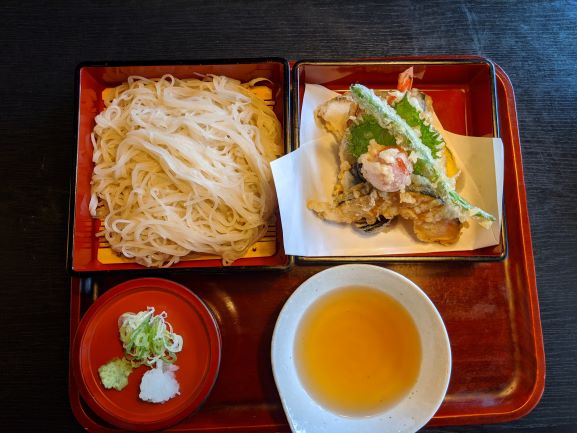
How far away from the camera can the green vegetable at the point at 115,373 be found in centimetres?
176

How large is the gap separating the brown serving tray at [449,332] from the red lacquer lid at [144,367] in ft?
0.43

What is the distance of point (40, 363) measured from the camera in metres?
2.02

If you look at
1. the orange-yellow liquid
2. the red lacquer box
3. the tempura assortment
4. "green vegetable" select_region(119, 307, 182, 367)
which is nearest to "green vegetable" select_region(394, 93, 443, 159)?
the tempura assortment

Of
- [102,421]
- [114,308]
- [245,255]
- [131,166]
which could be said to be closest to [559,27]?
[245,255]

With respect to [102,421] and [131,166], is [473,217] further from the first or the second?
[102,421]

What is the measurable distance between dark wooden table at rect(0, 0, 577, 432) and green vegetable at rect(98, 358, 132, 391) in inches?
14.3

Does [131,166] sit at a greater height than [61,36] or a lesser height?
lesser

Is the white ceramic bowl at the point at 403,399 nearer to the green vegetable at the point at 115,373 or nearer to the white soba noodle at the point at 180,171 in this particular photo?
the white soba noodle at the point at 180,171

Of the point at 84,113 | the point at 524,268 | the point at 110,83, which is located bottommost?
the point at 524,268

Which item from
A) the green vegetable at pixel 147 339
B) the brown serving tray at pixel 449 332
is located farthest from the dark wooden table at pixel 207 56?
the green vegetable at pixel 147 339

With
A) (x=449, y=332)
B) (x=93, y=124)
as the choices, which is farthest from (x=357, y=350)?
(x=93, y=124)

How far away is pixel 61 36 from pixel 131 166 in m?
0.86

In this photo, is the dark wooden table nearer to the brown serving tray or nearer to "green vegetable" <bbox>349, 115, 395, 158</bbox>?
the brown serving tray

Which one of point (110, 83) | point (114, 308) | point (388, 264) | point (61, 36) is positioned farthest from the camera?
point (61, 36)
